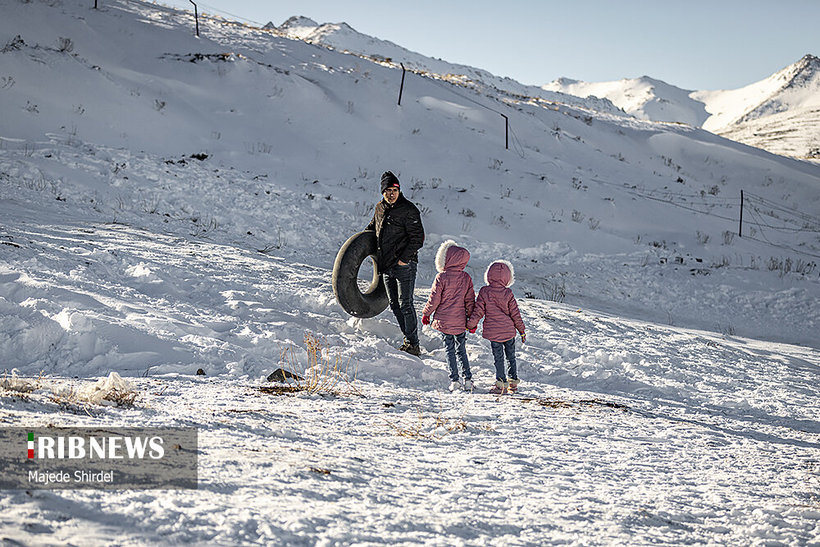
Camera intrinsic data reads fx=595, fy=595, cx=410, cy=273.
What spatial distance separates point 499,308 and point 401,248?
1587 millimetres

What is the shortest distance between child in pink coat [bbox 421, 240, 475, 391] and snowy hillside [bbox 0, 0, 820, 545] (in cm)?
37

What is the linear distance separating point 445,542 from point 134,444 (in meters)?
1.80

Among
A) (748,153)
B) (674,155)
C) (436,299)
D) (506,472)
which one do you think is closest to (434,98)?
(674,155)

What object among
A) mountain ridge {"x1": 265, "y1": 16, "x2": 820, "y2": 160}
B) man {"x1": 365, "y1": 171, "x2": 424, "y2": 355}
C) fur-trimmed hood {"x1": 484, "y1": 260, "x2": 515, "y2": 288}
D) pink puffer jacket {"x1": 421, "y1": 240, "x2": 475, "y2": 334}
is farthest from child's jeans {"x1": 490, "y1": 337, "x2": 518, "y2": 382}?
mountain ridge {"x1": 265, "y1": 16, "x2": 820, "y2": 160}

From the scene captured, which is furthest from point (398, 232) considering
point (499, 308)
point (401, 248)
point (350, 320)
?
point (499, 308)

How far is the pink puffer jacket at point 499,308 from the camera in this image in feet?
20.6

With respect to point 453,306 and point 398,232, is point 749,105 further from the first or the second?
point 453,306

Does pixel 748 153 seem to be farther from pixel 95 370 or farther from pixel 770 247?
pixel 95 370

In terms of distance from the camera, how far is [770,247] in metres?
17.2

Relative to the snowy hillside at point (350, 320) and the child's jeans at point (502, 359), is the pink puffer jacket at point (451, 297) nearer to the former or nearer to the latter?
A: the child's jeans at point (502, 359)

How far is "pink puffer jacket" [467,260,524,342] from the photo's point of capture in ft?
20.6

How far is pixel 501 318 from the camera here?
248 inches

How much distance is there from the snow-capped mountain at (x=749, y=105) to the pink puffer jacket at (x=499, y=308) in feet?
141

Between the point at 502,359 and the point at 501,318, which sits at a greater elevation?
the point at 501,318
